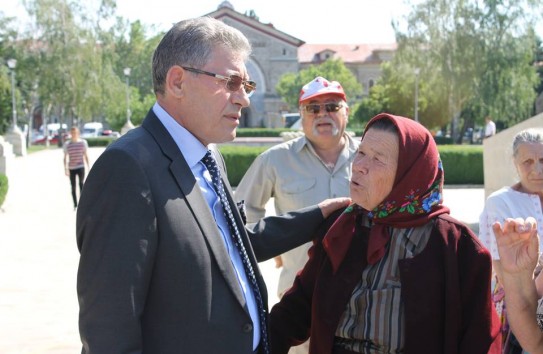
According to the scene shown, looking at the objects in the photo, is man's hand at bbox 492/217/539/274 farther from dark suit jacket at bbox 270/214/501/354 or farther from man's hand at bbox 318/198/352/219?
man's hand at bbox 318/198/352/219

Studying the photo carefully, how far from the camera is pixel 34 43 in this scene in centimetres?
4538

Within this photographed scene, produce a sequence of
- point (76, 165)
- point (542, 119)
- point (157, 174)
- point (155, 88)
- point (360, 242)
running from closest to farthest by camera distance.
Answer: point (157, 174) → point (155, 88) → point (360, 242) → point (542, 119) → point (76, 165)

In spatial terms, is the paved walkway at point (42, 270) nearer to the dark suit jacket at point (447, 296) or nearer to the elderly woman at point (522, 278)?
the dark suit jacket at point (447, 296)

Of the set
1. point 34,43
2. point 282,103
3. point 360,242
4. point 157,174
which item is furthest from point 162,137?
point 282,103

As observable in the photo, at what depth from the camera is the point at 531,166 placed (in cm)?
368

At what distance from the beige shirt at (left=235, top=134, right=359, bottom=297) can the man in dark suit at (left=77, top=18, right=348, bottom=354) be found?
141 centimetres

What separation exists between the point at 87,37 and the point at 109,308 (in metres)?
44.2

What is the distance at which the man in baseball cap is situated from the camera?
3893 mm

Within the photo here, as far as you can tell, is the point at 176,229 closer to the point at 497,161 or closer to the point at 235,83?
the point at 235,83

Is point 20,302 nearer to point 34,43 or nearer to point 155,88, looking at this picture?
point 155,88

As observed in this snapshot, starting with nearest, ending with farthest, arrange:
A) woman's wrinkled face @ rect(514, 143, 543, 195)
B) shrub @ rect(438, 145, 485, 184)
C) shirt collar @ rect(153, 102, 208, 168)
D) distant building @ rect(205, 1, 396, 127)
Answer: shirt collar @ rect(153, 102, 208, 168), woman's wrinkled face @ rect(514, 143, 543, 195), shrub @ rect(438, 145, 485, 184), distant building @ rect(205, 1, 396, 127)

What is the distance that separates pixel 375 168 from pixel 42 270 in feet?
23.9

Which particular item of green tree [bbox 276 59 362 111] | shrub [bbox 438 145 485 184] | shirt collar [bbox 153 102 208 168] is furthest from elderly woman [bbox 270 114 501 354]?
green tree [bbox 276 59 362 111]

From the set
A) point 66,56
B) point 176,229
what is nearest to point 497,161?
point 176,229
